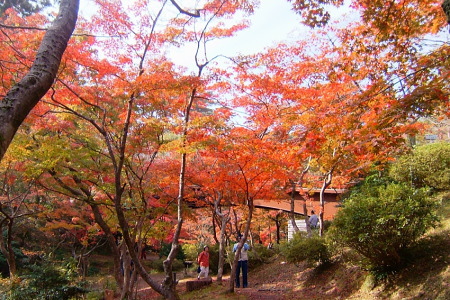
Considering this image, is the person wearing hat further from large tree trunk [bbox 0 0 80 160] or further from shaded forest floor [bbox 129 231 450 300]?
large tree trunk [bbox 0 0 80 160]

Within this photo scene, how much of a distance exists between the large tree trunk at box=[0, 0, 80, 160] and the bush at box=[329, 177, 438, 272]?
18.0 ft

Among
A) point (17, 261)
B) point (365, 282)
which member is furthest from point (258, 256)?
point (17, 261)

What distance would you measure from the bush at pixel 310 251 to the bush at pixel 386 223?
8.51 feet

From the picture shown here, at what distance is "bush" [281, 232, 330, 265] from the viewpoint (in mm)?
9141

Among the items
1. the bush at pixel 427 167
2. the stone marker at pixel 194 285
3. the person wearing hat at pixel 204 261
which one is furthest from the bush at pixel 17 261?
the bush at pixel 427 167

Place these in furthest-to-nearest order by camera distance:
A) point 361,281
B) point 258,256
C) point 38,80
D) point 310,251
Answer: point 258,256 < point 310,251 < point 361,281 < point 38,80

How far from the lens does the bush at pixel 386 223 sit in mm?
5824

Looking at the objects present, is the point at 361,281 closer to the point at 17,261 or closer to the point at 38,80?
the point at 38,80

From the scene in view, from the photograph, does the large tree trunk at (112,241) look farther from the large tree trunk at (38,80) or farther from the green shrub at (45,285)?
the large tree trunk at (38,80)

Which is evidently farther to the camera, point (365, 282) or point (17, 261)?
point (17, 261)

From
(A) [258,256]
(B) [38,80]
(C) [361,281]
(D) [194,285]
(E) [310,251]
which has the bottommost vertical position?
(D) [194,285]

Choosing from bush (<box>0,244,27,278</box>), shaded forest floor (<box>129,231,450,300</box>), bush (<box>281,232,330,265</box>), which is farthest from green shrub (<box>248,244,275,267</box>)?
bush (<box>0,244,27,278</box>)

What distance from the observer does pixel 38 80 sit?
2.52 metres

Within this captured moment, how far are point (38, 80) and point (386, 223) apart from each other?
18.9 ft
